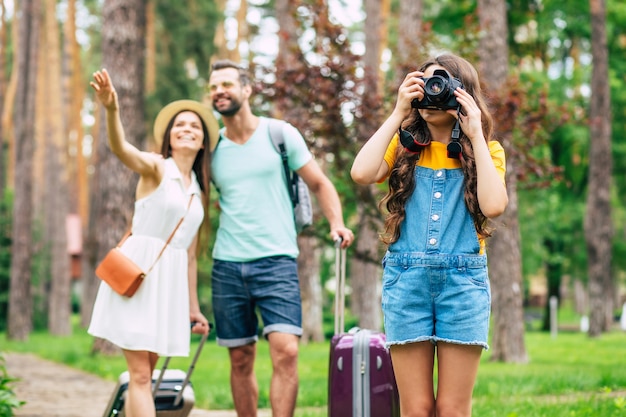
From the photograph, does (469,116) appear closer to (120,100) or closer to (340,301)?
(340,301)

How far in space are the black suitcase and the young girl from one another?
2.16 metres

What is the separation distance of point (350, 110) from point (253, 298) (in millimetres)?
6040

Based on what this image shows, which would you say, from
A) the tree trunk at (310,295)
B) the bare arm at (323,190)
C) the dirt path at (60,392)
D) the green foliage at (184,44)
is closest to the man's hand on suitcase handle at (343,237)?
the bare arm at (323,190)

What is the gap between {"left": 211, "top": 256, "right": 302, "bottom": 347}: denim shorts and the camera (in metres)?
5.61

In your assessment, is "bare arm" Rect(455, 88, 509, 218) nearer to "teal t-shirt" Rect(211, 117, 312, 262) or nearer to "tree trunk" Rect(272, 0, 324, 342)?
"teal t-shirt" Rect(211, 117, 312, 262)

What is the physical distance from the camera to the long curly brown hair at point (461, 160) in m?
3.82

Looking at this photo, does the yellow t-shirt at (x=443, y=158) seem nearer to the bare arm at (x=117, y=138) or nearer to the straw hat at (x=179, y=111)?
the bare arm at (x=117, y=138)

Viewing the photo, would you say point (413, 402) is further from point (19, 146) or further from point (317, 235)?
point (19, 146)

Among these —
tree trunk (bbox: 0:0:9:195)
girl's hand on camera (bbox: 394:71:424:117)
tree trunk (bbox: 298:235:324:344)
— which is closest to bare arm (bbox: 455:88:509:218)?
girl's hand on camera (bbox: 394:71:424:117)

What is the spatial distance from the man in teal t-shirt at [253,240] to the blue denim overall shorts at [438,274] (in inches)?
65.2

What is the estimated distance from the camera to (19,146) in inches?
889

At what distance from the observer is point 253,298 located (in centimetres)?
569

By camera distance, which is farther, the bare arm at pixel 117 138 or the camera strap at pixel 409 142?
the bare arm at pixel 117 138

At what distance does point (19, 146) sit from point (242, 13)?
886 cm
